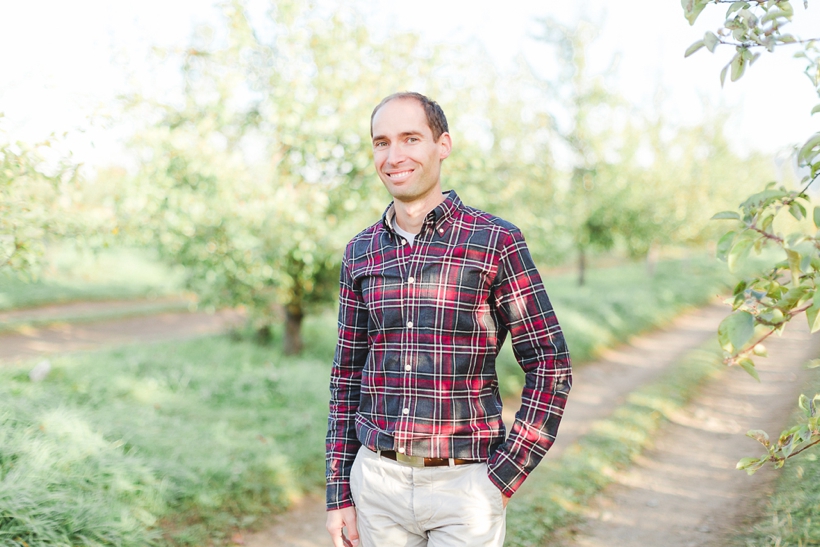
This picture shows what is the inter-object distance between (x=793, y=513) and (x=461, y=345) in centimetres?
302

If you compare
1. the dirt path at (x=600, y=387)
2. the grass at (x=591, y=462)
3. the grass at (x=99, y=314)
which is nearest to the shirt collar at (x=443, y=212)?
the grass at (x=591, y=462)

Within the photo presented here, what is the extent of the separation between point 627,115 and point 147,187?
57.7ft

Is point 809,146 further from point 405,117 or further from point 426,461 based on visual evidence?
point 426,461

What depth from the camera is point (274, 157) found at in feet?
24.7

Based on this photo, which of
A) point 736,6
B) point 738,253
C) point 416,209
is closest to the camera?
point 738,253

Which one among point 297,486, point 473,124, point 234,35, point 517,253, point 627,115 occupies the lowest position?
point 297,486

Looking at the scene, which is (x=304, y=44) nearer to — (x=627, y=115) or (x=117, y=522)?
(x=117, y=522)

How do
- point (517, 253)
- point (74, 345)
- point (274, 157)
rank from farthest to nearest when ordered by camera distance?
point (74, 345) < point (274, 157) < point (517, 253)

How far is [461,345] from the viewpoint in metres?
2.06

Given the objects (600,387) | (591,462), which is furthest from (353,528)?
(600,387)

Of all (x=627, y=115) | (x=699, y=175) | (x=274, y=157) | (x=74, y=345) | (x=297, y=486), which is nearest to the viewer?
(x=297, y=486)

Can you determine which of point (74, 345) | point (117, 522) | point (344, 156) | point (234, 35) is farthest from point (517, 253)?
point (74, 345)

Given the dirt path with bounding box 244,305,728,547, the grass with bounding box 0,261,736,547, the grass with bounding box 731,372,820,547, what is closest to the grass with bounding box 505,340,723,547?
the grass with bounding box 0,261,736,547

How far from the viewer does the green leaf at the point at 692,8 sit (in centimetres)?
181
